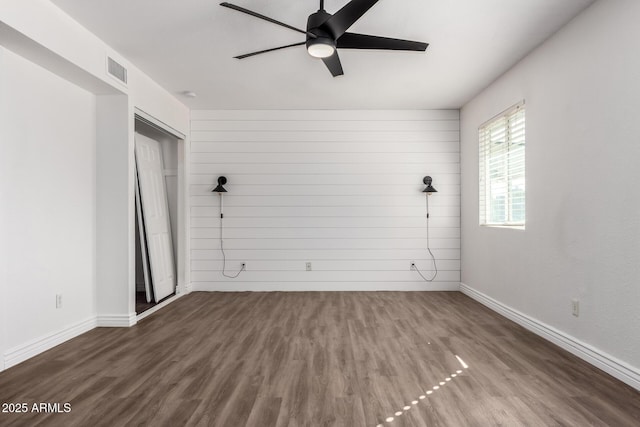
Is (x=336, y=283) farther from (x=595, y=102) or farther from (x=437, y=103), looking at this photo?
(x=595, y=102)

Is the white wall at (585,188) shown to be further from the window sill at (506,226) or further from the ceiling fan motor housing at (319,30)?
the ceiling fan motor housing at (319,30)

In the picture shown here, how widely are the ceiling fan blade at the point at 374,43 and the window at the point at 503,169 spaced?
5.77 feet

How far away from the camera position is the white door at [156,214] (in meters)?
4.32

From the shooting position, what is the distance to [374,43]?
2.46 m

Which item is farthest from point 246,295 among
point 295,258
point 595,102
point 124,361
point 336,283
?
point 595,102

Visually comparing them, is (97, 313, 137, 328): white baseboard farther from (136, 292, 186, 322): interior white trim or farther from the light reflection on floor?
the light reflection on floor

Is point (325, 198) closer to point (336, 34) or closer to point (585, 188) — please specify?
point (336, 34)

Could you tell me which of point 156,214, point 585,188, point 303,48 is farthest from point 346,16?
point 156,214

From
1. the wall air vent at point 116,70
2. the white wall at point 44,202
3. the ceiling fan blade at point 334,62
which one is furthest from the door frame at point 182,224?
the ceiling fan blade at point 334,62

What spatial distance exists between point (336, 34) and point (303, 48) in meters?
1.11

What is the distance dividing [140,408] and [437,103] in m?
4.75

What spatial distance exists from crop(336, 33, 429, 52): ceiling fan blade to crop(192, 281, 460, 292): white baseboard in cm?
346

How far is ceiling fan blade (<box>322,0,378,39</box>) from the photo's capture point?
1941mm

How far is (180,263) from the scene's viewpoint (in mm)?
4934
